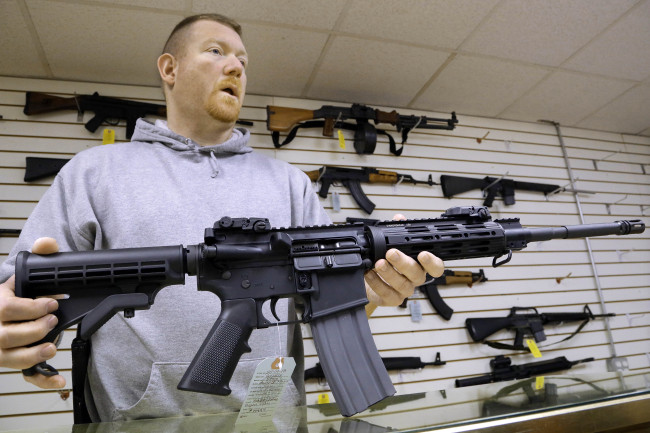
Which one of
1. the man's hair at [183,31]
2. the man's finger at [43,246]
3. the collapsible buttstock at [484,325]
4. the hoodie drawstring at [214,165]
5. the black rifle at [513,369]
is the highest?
the man's hair at [183,31]

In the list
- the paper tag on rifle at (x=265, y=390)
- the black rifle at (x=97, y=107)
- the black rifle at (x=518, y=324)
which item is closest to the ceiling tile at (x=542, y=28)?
the black rifle at (x=518, y=324)

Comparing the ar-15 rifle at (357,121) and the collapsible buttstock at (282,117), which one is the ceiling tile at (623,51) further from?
the collapsible buttstock at (282,117)

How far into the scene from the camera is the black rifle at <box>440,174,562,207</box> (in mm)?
3588

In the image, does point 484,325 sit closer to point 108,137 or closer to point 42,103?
point 108,137

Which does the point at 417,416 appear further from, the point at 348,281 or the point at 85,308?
the point at 85,308

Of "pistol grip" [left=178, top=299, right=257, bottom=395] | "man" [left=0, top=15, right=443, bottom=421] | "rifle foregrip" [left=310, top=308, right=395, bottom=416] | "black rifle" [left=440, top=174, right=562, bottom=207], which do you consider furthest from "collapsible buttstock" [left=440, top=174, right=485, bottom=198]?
"pistol grip" [left=178, top=299, right=257, bottom=395]

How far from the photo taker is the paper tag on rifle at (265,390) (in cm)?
89

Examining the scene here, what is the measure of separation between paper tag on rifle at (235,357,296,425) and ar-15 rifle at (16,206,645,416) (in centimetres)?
14

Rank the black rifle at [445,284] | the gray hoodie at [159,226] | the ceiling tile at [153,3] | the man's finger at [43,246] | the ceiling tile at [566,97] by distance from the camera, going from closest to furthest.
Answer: the man's finger at [43,246]
the gray hoodie at [159,226]
the ceiling tile at [153,3]
the black rifle at [445,284]
the ceiling tile at [566,97]

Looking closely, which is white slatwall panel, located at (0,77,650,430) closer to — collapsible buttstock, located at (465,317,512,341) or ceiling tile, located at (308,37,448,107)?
collapsible buttstock, located at (465,317,512,341)

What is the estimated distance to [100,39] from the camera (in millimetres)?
2598

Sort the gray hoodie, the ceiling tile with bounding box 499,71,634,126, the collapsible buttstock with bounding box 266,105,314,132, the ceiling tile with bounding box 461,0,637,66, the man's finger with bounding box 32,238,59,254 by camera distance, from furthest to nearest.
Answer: the ceiling tile with bounding box 499,71,634,126 → the collapsible buttstock with bounding box 266,105,314,132 → the ceiling tile with bounding box 461,0,637,66 → the gray hoodie → the man's finger with bounding box 32,238,59,254

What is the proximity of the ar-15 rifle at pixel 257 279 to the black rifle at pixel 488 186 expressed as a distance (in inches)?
91.6

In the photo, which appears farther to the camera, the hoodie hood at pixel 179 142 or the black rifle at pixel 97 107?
the black rifle at pixel 97 107
